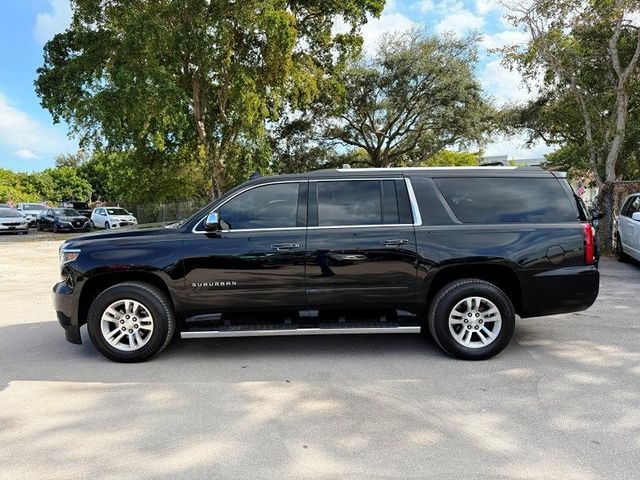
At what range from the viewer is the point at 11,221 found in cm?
2753

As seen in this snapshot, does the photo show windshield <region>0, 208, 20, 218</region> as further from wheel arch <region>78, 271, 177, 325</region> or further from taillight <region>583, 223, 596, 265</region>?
taillight <region>583, 223, 596, 265</region>

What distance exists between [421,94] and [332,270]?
23.6 meters

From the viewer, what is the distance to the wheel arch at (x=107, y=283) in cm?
510

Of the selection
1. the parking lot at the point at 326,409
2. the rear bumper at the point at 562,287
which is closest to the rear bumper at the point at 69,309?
the parking lot at the point at 326,409

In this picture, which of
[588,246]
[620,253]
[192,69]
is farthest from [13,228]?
[588,246]

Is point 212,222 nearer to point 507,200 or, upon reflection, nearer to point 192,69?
point 507,200

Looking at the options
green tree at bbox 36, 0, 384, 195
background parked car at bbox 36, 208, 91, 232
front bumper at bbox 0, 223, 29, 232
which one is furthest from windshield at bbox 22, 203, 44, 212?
green tree at bbox 36, 0, 384, 195

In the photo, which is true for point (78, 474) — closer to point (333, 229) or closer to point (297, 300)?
point (297, 300)

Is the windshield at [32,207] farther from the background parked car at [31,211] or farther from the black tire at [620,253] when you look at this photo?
the black tire at [620,253]

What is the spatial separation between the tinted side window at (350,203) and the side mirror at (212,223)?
1.05 meters

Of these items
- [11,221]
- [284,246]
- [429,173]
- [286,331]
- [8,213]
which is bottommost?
[286,331]

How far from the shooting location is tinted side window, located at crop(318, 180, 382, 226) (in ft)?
16.8

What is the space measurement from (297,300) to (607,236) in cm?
1108

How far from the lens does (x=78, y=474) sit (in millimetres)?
3035
